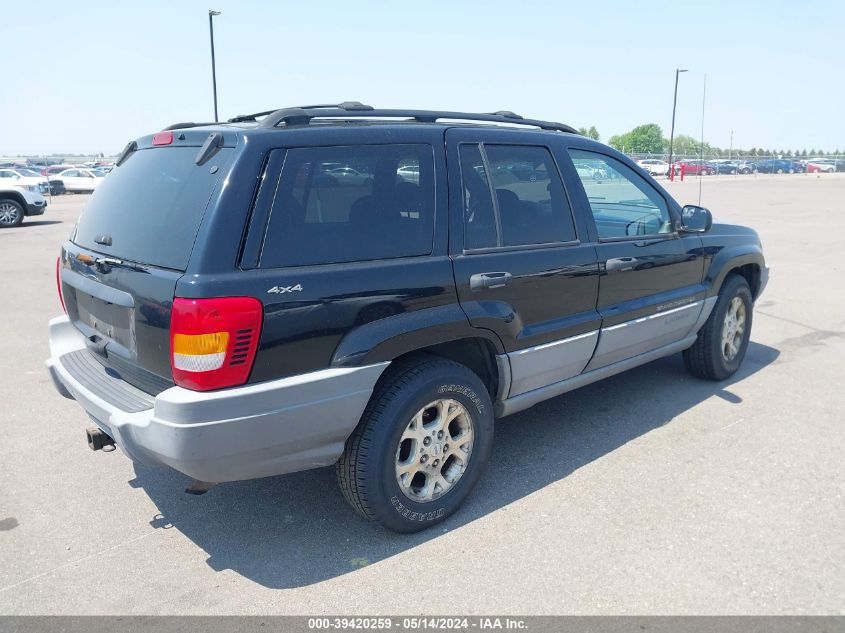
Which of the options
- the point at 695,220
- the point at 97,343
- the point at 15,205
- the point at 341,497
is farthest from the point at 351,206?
the point at 15,205

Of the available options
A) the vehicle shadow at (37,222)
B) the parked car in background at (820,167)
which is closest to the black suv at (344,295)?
the vehicle shadow at (37,222)

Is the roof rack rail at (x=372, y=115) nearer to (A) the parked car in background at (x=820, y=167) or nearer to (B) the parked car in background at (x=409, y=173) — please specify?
(B) the parked car in background at (x=409, y=173)

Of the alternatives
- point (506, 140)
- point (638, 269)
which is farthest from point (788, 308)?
point (506, 140)

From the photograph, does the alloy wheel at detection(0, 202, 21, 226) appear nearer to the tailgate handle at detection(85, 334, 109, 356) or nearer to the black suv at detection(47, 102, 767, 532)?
the black suv at detection(47, 102, 767, 532)

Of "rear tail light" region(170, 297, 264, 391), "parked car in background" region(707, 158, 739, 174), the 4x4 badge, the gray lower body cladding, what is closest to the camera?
"rear tail light" region(170, 297, 264, 391)

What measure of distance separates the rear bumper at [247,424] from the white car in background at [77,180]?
36.0m

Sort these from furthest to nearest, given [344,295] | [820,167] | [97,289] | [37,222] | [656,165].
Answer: [820,167], [656,165], [37,222], [97,289], [344,295]

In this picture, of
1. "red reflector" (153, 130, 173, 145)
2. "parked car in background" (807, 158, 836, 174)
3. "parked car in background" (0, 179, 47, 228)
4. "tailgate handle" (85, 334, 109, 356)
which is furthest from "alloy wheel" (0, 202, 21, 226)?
"parked car in background" (807, 158, 836, 174)

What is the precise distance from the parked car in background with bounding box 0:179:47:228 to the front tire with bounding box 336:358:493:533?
17165 millimetres

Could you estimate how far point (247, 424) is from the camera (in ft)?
8.60

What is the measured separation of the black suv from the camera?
262cm

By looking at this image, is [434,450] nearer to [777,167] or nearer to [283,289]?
[283,289]

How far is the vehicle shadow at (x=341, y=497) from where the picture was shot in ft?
10.0

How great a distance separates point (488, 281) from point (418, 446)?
0.86 m
